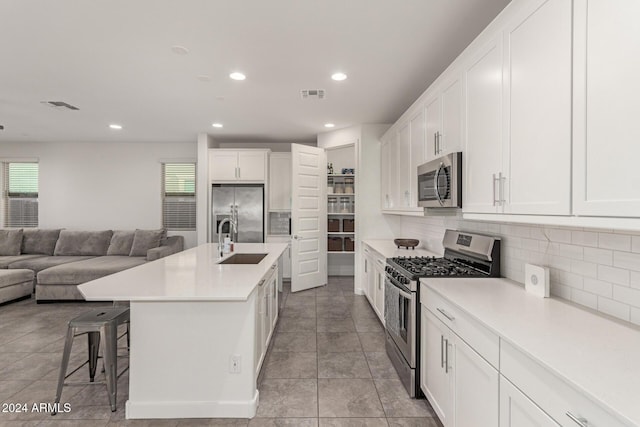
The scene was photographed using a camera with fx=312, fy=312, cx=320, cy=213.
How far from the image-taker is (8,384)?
2518 millimetres

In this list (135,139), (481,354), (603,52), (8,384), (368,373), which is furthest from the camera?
(135,139)

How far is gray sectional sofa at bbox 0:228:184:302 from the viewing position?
504 centimetres

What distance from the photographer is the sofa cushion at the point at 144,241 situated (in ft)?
18.2

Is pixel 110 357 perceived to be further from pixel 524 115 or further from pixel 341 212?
pixel 341 212

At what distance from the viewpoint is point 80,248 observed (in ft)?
18.5

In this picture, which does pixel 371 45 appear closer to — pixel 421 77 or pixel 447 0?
pixel 447 0

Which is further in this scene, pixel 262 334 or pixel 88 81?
pixel 88 81

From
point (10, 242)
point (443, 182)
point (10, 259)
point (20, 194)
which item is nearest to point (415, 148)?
point (443, 182)

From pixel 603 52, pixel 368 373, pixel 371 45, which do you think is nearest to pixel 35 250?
pixel 368 373

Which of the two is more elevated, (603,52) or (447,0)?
(447,0)

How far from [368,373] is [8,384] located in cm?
293

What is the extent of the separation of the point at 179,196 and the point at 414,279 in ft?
18.0

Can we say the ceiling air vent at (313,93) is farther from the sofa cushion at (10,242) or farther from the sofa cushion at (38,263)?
the sofa cushion at (10,242)

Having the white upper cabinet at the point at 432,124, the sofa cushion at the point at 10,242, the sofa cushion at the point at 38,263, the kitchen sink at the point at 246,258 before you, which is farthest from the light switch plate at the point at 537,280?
the sofa cushion at the point at 10,242
